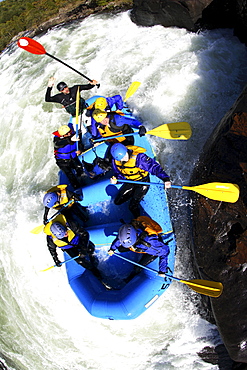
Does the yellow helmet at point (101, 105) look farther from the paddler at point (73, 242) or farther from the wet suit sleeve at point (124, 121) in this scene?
the paddler at point (73, 242)

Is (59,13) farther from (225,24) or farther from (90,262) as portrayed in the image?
(90,262)

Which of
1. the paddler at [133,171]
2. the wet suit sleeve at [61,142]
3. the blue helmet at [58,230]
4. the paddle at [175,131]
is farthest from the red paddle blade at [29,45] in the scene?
the blue helmet at [58,230]

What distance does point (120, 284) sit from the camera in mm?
4242

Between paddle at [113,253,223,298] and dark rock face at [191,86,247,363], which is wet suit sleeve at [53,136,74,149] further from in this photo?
paddle at [113,253,223,298]

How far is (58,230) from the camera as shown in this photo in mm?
3805

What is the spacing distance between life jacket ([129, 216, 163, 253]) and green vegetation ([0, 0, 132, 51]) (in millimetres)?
7714

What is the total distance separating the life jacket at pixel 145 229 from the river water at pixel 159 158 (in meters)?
0.64

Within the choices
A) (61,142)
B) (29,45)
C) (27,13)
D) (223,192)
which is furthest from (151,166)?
(27,13)

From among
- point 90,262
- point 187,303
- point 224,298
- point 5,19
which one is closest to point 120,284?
point 90,262

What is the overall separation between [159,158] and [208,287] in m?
2.45

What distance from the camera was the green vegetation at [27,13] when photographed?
9.47m

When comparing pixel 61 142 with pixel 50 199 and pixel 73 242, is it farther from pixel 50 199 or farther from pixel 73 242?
pixel 73 242

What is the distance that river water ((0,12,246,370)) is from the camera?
4398mm

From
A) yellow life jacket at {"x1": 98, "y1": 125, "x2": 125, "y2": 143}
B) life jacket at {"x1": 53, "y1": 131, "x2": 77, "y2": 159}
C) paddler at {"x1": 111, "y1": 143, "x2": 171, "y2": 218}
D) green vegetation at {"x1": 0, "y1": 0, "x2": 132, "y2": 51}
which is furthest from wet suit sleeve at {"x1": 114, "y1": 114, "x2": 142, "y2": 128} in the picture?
green vegetation at {"x1": 0, "y1": 0, "x2": 132, "y2": 51}
